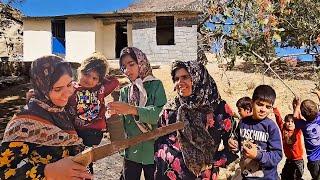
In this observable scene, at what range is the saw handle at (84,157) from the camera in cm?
265

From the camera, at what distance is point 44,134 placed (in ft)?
8.54

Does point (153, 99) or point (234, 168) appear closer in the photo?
point (153, 99)

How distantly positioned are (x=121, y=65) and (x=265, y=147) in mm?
1222

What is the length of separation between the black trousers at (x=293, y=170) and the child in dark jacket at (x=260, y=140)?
5.70 feet

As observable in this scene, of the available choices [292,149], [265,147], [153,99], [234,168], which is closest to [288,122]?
[292,149]

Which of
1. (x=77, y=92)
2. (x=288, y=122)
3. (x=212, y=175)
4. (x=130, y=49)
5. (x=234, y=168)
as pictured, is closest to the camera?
(x=77, y=92)

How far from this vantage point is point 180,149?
360cm

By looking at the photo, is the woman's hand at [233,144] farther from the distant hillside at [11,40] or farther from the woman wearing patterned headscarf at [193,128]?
the distant hillside at [11,40]

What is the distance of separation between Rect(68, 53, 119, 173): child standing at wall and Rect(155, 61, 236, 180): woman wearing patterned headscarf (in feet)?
1.76

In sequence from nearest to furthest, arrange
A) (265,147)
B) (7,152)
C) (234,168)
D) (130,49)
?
(7,152) → (130,49) → (265,147) → (234,168)

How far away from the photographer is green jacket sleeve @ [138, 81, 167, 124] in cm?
327

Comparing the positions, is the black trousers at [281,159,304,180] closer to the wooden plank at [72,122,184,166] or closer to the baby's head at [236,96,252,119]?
the baby's head at [236,96,252,119]

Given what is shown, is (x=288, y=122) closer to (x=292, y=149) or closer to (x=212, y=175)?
(x=292, y=149)

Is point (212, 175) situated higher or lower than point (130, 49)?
lower
